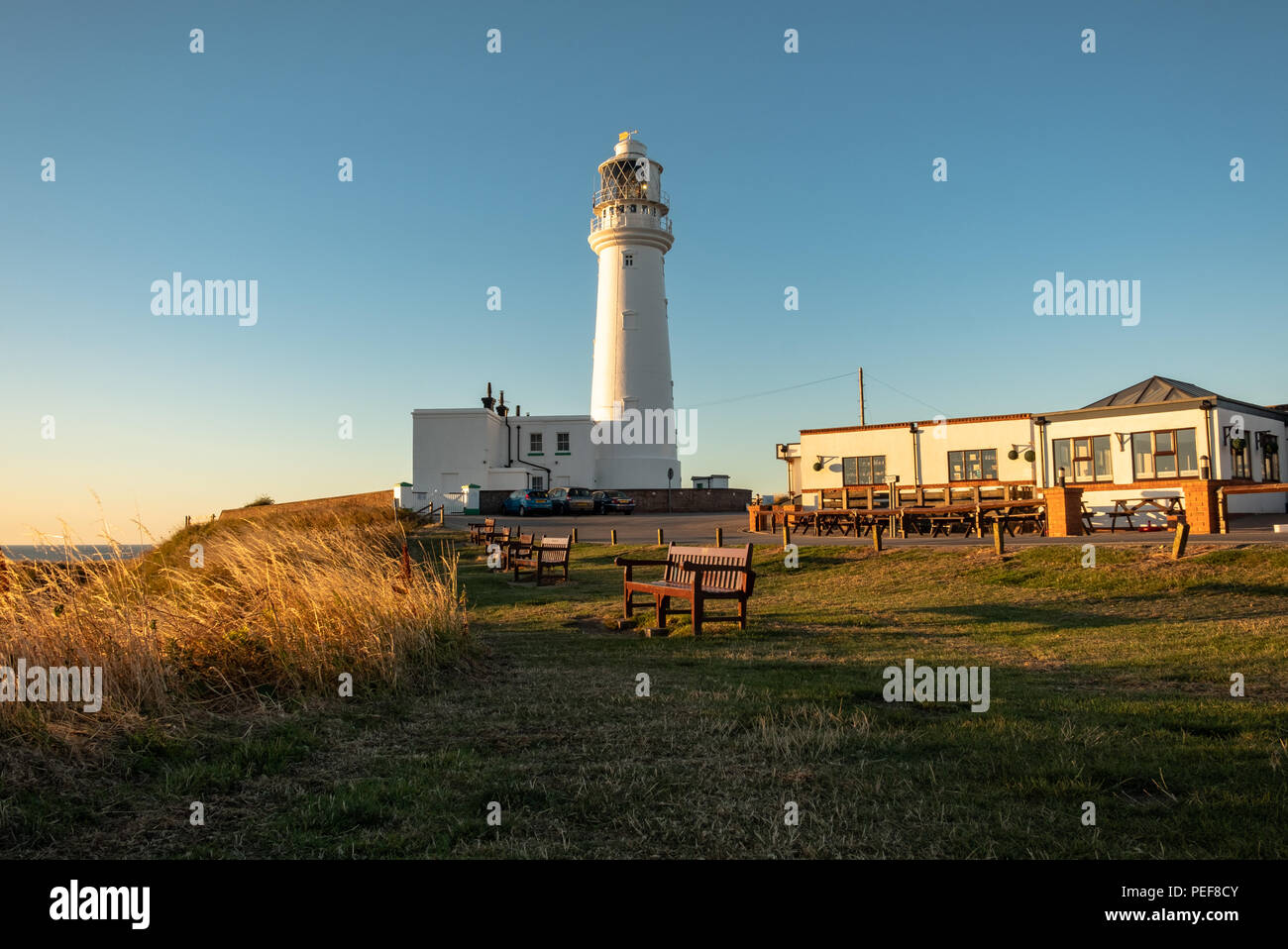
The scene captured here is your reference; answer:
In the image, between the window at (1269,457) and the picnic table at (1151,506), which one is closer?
the picnic table at (1151,506)

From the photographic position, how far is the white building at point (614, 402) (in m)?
45.1

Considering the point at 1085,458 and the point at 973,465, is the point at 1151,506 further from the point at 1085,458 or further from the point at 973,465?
the point at 973,465

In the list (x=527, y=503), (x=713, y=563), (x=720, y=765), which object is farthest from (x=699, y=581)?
(x=527, y=503)

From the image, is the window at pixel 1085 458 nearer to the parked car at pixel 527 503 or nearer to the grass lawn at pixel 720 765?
the grass lawn at pixel 720 765

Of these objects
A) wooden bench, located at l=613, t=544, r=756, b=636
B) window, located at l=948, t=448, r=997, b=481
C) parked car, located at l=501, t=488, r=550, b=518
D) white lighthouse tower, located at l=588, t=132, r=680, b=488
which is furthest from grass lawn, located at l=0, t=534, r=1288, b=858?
white lighthouse tower, located at l=588, t=132, r=680, b=488

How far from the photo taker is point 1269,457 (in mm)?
27906

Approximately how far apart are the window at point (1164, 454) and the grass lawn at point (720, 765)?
1902 centimetres

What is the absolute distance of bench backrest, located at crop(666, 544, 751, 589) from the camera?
10.7 m

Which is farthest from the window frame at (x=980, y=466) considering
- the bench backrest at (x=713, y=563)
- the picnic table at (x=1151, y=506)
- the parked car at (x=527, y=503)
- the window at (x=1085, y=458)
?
the bench backrest at (x=713, y=563)

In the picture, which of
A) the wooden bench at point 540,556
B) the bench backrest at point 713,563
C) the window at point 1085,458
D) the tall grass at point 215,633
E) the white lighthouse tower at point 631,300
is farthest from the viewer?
the white lighthouse tower at point 631,300

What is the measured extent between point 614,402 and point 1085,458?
23.8 meters

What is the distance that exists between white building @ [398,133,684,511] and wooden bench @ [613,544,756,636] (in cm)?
3397

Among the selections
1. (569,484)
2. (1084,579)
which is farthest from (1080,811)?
(569,484)
